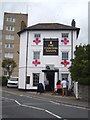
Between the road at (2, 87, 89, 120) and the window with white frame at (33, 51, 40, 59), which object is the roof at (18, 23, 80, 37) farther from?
the road at (2, 87, 89, 120)

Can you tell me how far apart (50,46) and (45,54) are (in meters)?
1.25

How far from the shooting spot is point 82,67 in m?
18.7

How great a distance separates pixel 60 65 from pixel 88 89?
35.6ft

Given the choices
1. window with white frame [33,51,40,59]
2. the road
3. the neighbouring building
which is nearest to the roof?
window with white frame [33,51,40,59]

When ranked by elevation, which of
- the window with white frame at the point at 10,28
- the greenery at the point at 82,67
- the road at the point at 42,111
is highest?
the window with white frame at the point at 10,28

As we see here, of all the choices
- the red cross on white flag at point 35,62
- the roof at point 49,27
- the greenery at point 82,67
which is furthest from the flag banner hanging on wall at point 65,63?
the greenery at point 82,67

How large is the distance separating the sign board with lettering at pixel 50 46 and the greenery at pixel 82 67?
29.4 ft

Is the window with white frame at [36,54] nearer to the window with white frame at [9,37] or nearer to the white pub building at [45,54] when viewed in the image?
the white pub building at [45,54]

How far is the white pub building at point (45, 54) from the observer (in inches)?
1139

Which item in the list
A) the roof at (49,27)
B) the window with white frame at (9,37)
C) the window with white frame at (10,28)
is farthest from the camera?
the window with white frame at (10,28)

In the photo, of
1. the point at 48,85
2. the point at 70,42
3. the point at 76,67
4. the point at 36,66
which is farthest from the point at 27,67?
the point at 76,67

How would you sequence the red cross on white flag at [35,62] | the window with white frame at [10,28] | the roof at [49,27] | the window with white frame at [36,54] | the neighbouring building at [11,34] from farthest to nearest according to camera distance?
the window with white frame at [10,28], the neighbouring building at [11,34], the roof at [49,27], the window with white frame at [36,54], the red cross on white flag at [35,62]

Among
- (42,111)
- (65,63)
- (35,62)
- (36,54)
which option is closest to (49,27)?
(36,54)

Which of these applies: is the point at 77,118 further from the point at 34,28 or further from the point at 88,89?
the point at 34,28
